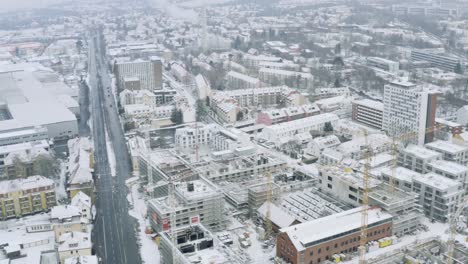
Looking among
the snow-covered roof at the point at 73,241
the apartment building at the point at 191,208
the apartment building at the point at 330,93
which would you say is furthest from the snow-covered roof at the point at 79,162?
the apartment building at the point at 330,93

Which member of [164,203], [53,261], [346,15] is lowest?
[53,261]

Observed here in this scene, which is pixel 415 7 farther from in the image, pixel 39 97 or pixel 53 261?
pixel 53 261

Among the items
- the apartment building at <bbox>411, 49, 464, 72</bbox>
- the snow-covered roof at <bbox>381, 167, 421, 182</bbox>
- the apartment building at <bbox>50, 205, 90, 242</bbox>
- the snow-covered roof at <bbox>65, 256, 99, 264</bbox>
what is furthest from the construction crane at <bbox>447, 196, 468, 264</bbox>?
the apartment building at <bbox>411, 49, 464, 72</bbox>

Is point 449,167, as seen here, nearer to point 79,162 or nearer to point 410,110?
point 410,110

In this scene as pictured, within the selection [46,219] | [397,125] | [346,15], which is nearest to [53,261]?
[46,219]

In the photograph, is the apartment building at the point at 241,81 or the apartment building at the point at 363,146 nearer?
the apartment building at the point at 363,146

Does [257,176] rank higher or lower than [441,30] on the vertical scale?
lower

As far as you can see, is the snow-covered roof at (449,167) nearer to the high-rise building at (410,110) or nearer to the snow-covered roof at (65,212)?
the high-rise building at (410,110)
